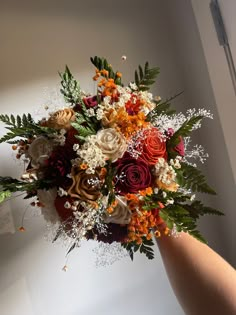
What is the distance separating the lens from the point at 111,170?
2.83 feet

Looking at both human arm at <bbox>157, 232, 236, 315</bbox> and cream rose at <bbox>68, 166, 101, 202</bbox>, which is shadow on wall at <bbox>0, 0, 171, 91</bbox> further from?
human arm at <bbox>157, 232, 236, 315</bbox>

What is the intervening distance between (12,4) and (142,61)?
19.8 inches

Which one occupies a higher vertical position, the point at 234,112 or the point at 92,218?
the point at 234,112

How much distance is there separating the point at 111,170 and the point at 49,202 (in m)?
0.18

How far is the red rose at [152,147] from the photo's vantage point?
88cm

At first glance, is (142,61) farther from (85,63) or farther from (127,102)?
(127,102)

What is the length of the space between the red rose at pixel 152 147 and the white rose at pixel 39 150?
0.23 meters

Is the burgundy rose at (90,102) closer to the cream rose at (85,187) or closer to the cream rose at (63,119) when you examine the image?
the cream rose at (63,119)

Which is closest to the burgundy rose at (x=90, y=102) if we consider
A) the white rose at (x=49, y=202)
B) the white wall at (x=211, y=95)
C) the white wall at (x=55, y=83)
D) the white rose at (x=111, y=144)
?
the white rose at (x=111, y=144)

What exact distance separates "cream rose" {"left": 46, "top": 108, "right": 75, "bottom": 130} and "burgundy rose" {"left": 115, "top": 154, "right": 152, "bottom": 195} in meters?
0.16

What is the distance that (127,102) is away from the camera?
3.01 feet

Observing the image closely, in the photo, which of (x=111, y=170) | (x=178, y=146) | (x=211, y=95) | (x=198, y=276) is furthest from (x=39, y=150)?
(x=211, y=95)

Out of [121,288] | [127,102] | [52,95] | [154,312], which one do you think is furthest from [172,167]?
[154,312]

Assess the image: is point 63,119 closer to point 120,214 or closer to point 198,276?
point 120,214
